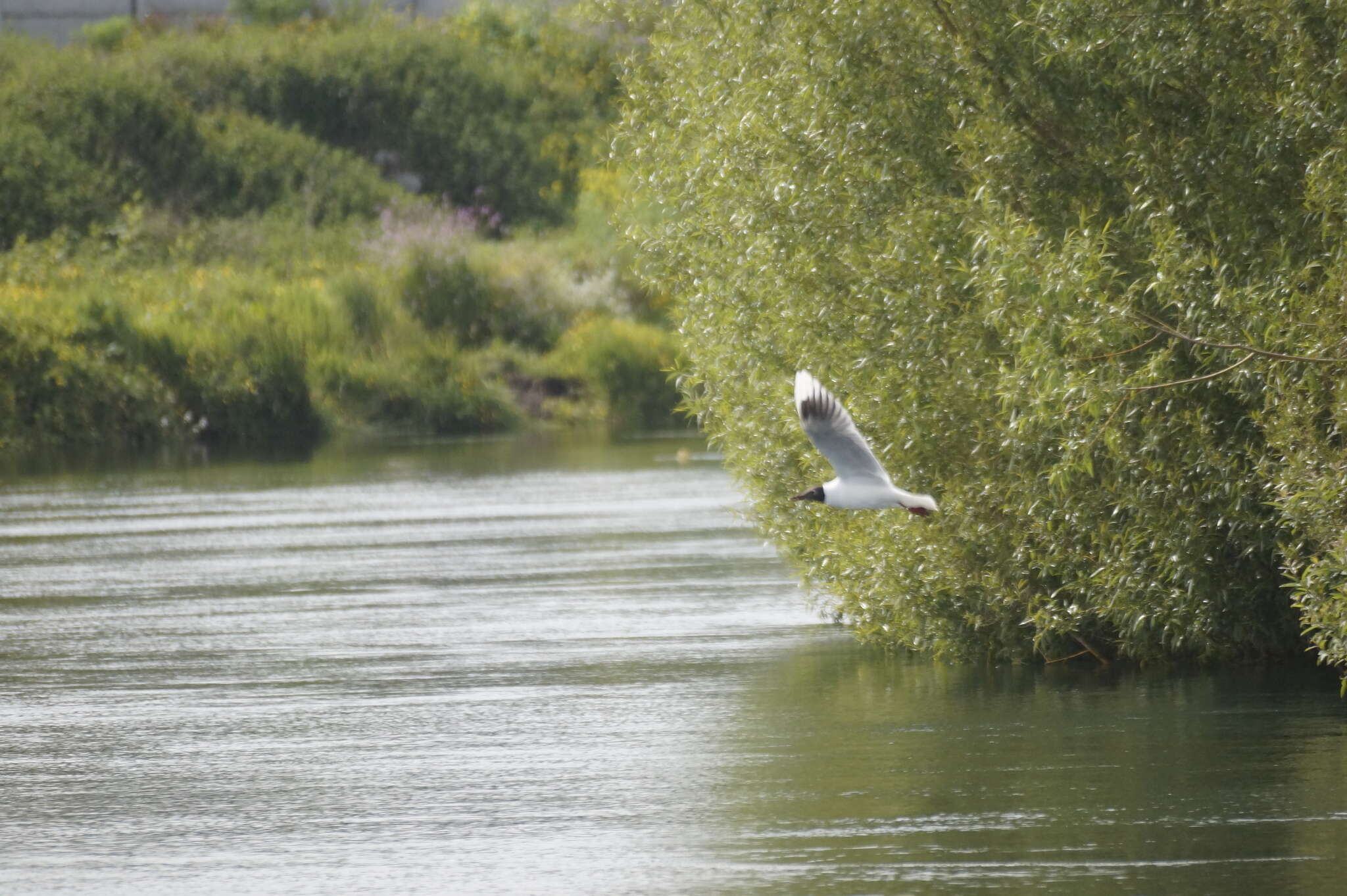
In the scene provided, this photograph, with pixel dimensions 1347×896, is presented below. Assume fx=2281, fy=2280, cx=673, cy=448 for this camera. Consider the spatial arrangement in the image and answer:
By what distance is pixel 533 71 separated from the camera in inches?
2130

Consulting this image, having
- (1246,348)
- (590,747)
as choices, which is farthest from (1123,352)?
(590,747)

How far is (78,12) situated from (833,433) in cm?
5098

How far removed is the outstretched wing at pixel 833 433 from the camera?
10.0m

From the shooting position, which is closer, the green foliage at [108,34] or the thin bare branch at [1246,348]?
the thin bare branch at [1246,348]

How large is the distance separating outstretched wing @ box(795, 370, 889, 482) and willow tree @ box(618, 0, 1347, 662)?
838 mm

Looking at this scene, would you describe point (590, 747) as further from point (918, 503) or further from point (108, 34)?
point (108, 34)

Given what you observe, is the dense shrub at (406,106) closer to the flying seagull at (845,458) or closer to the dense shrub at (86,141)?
the dense shrub at (86,141)

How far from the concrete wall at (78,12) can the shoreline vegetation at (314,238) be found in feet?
6.87

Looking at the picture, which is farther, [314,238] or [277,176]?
[277,176]

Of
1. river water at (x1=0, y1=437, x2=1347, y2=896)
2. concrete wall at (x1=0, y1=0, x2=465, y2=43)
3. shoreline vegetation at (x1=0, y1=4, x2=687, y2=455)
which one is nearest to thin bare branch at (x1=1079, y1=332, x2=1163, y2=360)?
river water at (x1=0, y1=437, x2=1347, y2=896)

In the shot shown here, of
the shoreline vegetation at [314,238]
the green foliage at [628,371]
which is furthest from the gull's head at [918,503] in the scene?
the green foliage at [628,371]

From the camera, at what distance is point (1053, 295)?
1020 cm

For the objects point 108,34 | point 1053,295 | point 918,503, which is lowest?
point 918,503

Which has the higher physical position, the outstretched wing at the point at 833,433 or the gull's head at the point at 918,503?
the outstretched wing at the point at 833,433
